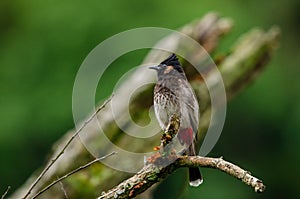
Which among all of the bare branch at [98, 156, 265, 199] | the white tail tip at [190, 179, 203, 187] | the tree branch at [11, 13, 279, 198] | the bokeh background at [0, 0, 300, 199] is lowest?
the bare branch at [98, 156, 265, 199]

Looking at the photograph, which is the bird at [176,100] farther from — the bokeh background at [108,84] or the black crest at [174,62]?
the bokeh background at [108,84]

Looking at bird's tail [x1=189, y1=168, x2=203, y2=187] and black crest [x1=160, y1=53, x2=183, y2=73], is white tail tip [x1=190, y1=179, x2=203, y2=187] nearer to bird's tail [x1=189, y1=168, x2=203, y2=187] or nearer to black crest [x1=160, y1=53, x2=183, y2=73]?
bird's tail [x1=189, y1=168, x2=203, y2=187]

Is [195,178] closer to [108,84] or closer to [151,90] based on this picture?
[151,90]

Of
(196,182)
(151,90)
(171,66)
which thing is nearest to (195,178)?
(196,182)

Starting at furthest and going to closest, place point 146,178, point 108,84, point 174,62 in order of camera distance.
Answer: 1. point 108,84
2. point 174,62
3. point 146,178

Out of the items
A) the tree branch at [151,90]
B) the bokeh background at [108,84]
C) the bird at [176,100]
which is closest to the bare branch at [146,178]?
the bird at [176,100]

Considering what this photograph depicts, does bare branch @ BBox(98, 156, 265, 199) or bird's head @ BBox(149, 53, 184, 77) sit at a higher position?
bird's head @ BBox(149, 53, 184, 77)

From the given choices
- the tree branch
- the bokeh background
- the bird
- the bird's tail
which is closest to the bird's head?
the bird

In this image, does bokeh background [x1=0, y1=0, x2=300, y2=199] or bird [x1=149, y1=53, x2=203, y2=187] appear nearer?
bird [x1=149, y1=53, x2=203, y2=187]
